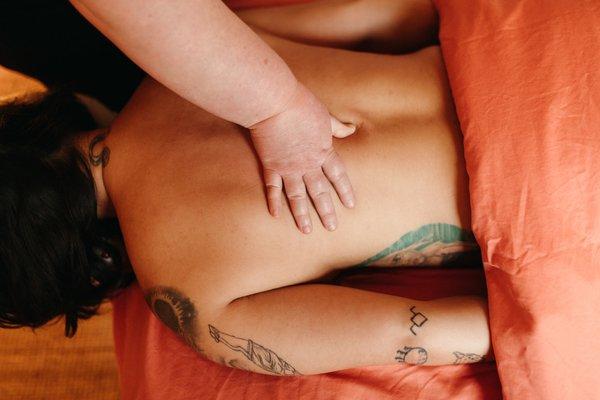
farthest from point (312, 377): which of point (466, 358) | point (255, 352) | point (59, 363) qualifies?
point (59, 363)

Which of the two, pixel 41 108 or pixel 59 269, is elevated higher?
pixel 41 108

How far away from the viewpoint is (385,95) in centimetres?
86

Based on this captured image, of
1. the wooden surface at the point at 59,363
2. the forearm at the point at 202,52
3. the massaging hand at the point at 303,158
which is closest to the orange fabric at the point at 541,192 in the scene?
the massaging hand at the point at 303,158

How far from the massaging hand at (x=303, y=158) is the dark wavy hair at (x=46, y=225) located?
33 cm

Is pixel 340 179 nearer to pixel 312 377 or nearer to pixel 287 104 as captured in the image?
pixel 287 104

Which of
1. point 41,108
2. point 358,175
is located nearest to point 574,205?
point 358,175

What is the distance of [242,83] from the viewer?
0.63 m

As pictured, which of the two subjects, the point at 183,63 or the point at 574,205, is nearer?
the point at 183,63

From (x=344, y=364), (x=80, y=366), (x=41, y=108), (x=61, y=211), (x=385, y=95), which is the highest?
(x=385, y=95)

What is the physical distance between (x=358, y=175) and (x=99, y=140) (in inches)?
18.2

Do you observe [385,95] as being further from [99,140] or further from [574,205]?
[99,140]

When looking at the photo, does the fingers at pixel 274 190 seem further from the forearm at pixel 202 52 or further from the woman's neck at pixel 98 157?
the woman's neck at pixel 98 157

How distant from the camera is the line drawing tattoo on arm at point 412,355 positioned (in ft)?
2.59

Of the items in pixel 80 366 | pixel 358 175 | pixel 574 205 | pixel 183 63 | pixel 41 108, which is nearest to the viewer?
pixel 183 63
